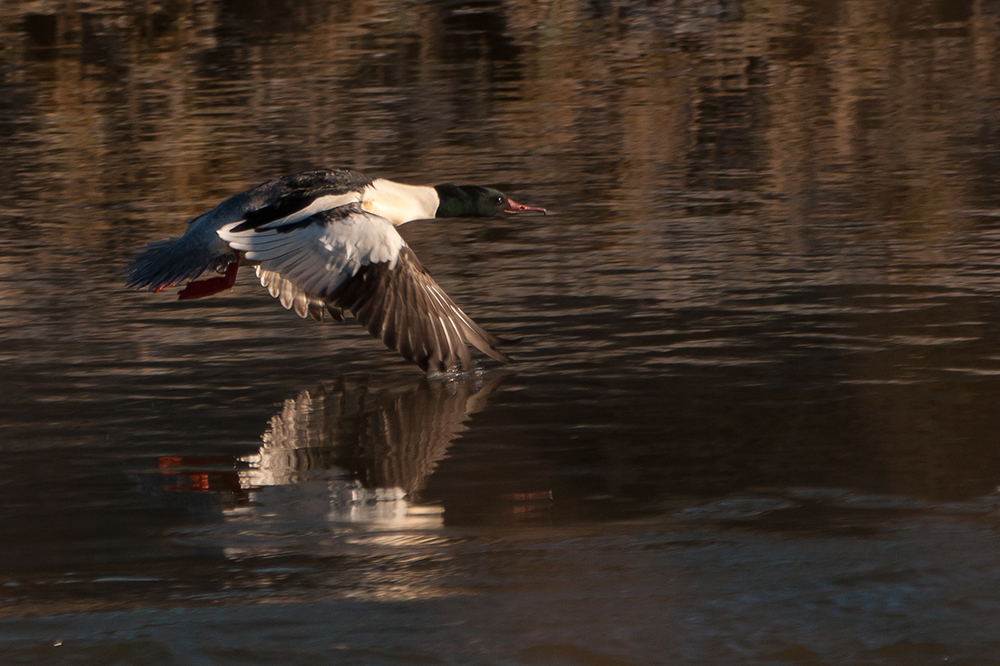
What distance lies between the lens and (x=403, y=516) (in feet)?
15.9

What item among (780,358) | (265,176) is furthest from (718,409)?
(265,176)

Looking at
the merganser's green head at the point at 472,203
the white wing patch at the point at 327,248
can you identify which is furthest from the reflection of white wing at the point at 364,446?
the merganser's green head at the point at 472,203

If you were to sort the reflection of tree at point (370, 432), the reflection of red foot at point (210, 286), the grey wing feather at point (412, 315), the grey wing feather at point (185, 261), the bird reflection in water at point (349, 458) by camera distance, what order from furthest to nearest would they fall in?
the reflection of red foot at point (210, 286) → the grey wing feather at point (185, 261) → the grey wing feather at point (412, 315) → the reflection of tree at point (370, 432) → the bird reflection in water at point (349, 458)

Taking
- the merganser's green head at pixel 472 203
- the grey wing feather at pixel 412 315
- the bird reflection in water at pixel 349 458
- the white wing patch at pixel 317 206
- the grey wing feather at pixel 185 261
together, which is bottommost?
the bird reflection in water at pixel 349 458

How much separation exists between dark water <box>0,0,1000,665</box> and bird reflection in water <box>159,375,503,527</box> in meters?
0.02

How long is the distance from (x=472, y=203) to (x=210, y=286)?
5.15 ft

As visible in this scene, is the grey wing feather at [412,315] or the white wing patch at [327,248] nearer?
the grey wing feather at [412,315]

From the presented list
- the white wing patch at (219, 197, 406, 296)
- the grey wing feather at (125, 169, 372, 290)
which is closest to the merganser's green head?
the grey wing feather at (125, 169, 372, 290)

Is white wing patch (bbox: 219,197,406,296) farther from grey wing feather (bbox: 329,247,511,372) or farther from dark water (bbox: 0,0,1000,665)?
dark water (bbox: 0,0,1000,665)

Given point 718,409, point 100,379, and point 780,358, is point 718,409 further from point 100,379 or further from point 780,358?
point 100,379

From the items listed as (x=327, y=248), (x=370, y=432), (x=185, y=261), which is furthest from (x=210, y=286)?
(x=370, y=432)

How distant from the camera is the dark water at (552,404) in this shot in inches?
160

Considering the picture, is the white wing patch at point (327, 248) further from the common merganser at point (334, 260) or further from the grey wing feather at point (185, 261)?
the grey wing feather at point (185, 261)

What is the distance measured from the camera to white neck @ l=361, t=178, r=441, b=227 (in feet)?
23.8
